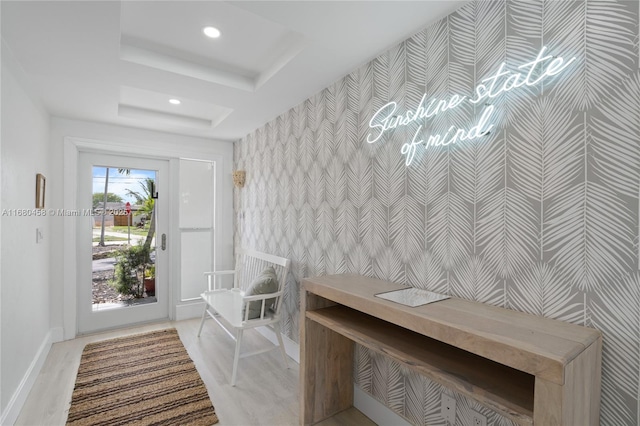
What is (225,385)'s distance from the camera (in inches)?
97.9

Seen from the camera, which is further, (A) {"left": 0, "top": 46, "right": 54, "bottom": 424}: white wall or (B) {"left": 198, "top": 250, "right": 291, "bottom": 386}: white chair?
(B) {"left": 198, "top": 250, "right": 291, "bottom": 386}: white chair

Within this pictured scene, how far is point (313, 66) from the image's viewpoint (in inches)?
87.2

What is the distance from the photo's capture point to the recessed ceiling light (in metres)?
1.97

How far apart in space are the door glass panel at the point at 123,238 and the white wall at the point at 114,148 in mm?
277

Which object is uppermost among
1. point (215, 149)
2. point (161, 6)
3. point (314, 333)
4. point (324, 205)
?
point (161, 6)

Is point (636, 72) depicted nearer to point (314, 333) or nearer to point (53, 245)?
point (314, 333)

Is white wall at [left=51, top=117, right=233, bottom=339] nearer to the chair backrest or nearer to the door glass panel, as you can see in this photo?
the door glass panel

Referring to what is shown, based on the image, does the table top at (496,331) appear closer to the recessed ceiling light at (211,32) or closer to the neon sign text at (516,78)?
the neon sign text at (516,78)

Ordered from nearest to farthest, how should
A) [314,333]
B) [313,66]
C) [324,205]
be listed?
[314,333] → [313,66] → [324,205]

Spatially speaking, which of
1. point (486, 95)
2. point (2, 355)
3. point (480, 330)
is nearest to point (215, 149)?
point (2, 355)

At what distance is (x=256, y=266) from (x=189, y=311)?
4.39 ft

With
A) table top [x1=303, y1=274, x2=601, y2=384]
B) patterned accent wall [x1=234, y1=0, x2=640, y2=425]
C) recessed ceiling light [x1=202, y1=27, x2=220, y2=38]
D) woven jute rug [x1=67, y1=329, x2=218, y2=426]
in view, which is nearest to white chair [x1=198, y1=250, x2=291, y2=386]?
woven jute rug [x1=67, y1=329, x2=218, y2=426]

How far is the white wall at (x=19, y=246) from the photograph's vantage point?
6.31ft

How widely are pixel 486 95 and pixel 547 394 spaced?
4.11 ft
